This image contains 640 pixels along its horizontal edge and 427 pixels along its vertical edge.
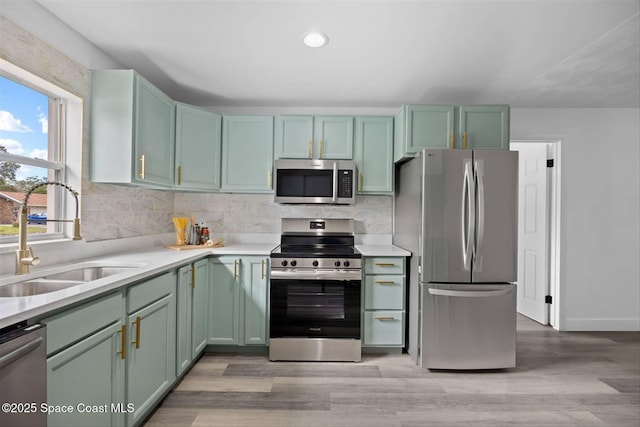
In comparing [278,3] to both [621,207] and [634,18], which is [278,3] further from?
[621,207]

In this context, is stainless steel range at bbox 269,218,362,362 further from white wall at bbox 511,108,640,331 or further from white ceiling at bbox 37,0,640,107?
white wall at bbox 511,108,640,331

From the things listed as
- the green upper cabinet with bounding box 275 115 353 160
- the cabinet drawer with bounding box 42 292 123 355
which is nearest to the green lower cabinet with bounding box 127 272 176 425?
the cabinet drawer with bounding box 42 292 123 355

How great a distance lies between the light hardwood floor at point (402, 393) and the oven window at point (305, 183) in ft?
4.92

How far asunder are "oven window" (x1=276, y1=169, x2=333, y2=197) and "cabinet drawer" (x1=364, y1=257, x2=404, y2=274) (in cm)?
75

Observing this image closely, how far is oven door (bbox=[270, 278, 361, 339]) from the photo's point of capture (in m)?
2.77

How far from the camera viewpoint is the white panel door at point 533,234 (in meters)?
→ 3.74

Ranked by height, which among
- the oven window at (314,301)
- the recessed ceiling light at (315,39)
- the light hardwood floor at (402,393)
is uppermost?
the recessed ceiling light at (315,39)

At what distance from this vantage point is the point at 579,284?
360cm

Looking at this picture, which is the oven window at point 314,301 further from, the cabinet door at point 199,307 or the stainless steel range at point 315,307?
the cabinet door at point 199,307

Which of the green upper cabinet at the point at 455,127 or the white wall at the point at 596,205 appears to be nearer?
the green upper cabinet at the point at 455,127

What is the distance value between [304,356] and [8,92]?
265 cm

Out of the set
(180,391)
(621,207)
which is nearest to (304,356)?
(180,391)

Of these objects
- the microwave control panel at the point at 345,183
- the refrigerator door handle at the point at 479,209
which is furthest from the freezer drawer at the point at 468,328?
the microwave control panel at the point at 345,183

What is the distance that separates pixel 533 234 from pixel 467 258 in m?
1.99
